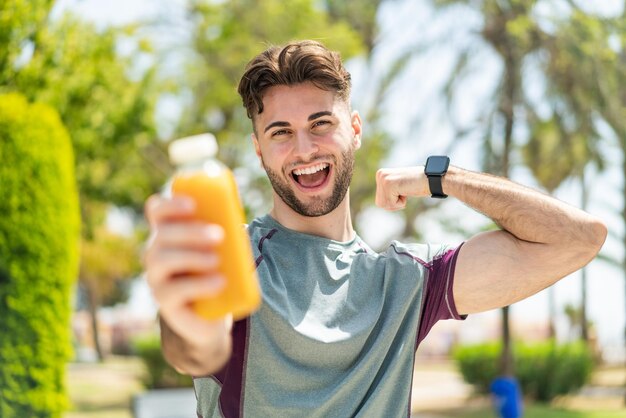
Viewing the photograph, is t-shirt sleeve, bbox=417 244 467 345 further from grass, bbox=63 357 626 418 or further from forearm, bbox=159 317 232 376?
grass, bbox=63 357 626 418

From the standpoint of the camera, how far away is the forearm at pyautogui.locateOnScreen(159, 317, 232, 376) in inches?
54.7

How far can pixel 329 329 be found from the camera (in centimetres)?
225

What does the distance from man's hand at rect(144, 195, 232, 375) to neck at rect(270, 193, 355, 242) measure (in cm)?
117

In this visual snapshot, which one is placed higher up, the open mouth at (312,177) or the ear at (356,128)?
the ear at (356,128)

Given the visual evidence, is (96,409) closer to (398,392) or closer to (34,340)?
(34,340)

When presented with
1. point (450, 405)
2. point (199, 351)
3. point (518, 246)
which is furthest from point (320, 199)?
point (450, 405)

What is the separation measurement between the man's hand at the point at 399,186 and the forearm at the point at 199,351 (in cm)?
119

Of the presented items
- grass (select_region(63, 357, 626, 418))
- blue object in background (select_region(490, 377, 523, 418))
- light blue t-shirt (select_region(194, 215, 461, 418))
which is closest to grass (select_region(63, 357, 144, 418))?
grass (select_region(63, 357, 626, 418))

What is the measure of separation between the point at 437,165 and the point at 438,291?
15.6 inches

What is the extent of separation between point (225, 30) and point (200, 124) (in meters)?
3.28

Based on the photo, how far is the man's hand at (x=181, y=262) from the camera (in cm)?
121

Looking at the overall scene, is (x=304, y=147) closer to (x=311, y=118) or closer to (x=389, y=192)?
(x=311, y=118)

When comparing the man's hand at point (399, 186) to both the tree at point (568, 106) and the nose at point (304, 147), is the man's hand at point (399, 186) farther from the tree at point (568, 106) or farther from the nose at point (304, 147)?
the tree at point (568, 106)

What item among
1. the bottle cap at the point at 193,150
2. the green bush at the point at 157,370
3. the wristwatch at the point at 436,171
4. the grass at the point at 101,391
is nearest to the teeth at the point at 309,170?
the wristwatch at the point at 436,171
